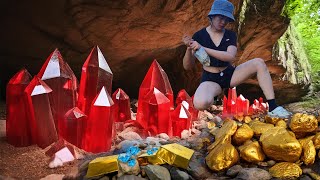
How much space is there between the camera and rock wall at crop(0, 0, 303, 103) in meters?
2.27

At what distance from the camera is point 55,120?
63.3 inches

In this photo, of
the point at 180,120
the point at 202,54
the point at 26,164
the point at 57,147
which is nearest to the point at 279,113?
the point at 202,54

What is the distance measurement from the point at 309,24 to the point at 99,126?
5.09m

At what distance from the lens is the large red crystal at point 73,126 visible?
147cm

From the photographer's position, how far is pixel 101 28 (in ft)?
8.36

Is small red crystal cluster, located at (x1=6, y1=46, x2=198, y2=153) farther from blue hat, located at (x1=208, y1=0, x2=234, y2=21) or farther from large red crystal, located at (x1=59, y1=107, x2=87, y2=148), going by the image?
blue hat, located at (x1=208, y1=0, x2=234, y2=21)

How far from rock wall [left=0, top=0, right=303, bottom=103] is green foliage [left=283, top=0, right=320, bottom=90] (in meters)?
0.49

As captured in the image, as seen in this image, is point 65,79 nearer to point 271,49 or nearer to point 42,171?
point 42,171

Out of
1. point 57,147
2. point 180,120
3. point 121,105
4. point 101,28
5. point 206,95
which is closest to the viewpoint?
point 57,147

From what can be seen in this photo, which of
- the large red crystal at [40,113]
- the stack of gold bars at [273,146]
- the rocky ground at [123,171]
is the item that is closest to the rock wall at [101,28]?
the large red crystal at [40,113]

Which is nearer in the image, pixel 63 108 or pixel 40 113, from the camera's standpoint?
pixel 40 113

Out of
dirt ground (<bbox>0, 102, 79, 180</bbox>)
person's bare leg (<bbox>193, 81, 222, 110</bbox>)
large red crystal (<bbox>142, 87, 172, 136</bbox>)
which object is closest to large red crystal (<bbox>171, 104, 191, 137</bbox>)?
large red crystal (<bbox>142, 87, 172, 136</bbox>)

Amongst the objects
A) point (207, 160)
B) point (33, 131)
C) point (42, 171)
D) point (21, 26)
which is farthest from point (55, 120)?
point (21, 26)

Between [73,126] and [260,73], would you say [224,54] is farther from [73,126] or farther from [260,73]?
[73,126]
